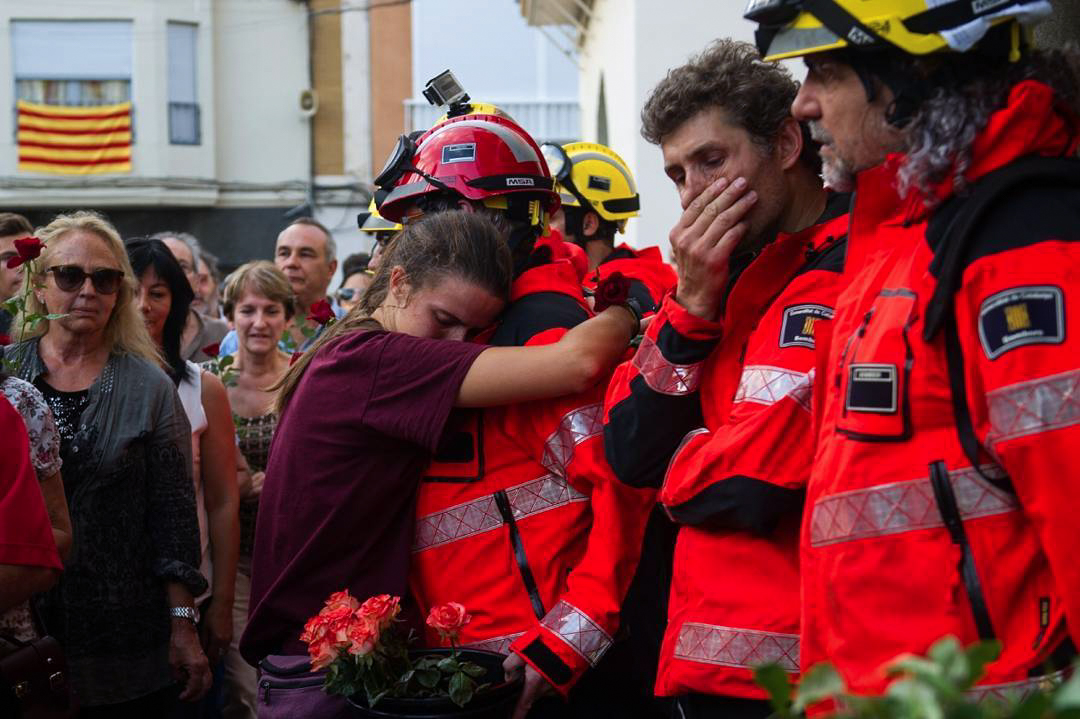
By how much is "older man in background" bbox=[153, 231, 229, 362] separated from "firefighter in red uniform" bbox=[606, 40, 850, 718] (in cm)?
460

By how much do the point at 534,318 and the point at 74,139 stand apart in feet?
81.6

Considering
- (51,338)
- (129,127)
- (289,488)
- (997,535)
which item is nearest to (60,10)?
(129,127)

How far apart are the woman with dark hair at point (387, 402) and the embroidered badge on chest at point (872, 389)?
1.09 meters

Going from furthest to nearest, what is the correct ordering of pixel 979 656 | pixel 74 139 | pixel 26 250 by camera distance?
1. pixel 74 139
2. pixel 26 250
3. pixel 979 656

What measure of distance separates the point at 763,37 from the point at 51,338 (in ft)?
10.8

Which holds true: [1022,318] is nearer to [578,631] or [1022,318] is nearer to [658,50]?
[578,631]

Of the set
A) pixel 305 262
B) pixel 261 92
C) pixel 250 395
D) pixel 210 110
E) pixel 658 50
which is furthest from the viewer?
pixel 261 92

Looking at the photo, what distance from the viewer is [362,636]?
117 inches

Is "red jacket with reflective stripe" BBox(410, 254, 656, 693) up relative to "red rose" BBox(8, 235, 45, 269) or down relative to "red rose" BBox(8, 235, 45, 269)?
down

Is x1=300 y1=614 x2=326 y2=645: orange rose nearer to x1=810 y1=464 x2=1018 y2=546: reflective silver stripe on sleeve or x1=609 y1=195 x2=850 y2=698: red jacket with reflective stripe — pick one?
x1=609 y1=195 x2=850 y2=698: red jacket with reflective stripe

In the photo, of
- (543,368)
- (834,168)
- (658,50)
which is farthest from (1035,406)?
(658,50)

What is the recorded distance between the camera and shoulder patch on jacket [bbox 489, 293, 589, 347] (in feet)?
11.6

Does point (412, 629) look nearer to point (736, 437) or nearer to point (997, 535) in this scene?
point (736, 437)

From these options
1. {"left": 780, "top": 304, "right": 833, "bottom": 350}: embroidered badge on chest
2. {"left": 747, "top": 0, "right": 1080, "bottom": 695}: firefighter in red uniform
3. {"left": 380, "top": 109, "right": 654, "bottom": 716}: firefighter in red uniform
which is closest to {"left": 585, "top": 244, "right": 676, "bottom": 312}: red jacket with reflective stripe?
{"left": 380, "top": 109, "right": 654, "bottom": 716}: firefighter in red uniform
